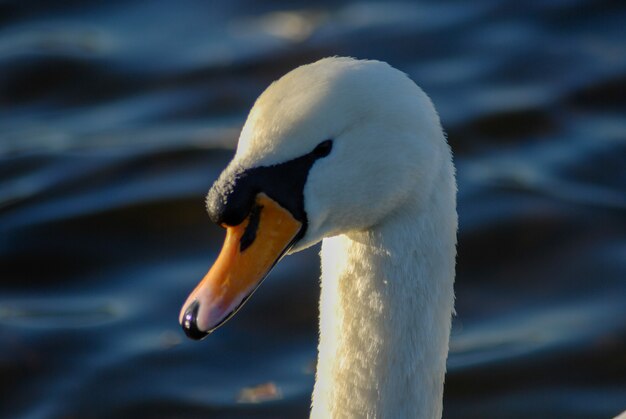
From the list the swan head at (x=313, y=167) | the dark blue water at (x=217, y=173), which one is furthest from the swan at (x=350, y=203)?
the dark blue water at (x=217, y=173)

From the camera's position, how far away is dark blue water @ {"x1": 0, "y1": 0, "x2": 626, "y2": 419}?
19.1 feet

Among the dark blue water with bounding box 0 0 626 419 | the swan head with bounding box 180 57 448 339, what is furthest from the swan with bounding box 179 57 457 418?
the dark blue water with bounding box 0 0 626 419

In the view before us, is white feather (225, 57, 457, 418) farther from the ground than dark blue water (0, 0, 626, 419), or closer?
closer

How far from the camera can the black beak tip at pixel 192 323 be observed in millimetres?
3434

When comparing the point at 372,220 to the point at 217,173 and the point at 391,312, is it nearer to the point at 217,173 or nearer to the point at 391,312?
the point at 391,312

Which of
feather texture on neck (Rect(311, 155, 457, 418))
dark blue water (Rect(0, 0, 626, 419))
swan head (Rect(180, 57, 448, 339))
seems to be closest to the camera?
swan head (Rect(180, 57, 448, 339))

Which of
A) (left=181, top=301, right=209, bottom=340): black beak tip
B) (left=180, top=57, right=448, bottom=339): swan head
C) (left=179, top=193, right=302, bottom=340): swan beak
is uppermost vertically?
(left=180, top=57, right=448, bottom=339): swan head

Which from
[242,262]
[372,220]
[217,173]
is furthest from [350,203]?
[217,173]

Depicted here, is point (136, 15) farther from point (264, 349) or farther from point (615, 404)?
point (615, 404)

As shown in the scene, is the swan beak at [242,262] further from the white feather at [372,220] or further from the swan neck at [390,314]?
the swan neck at [390,314]

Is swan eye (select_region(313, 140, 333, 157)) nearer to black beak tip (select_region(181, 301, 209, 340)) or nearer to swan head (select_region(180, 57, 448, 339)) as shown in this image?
swan head (select_region(180, 57, 448, 339))

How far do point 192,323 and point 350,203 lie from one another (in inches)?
19.1

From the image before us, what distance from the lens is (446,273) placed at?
380 cm

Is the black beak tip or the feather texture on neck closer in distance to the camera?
the black beak tip
